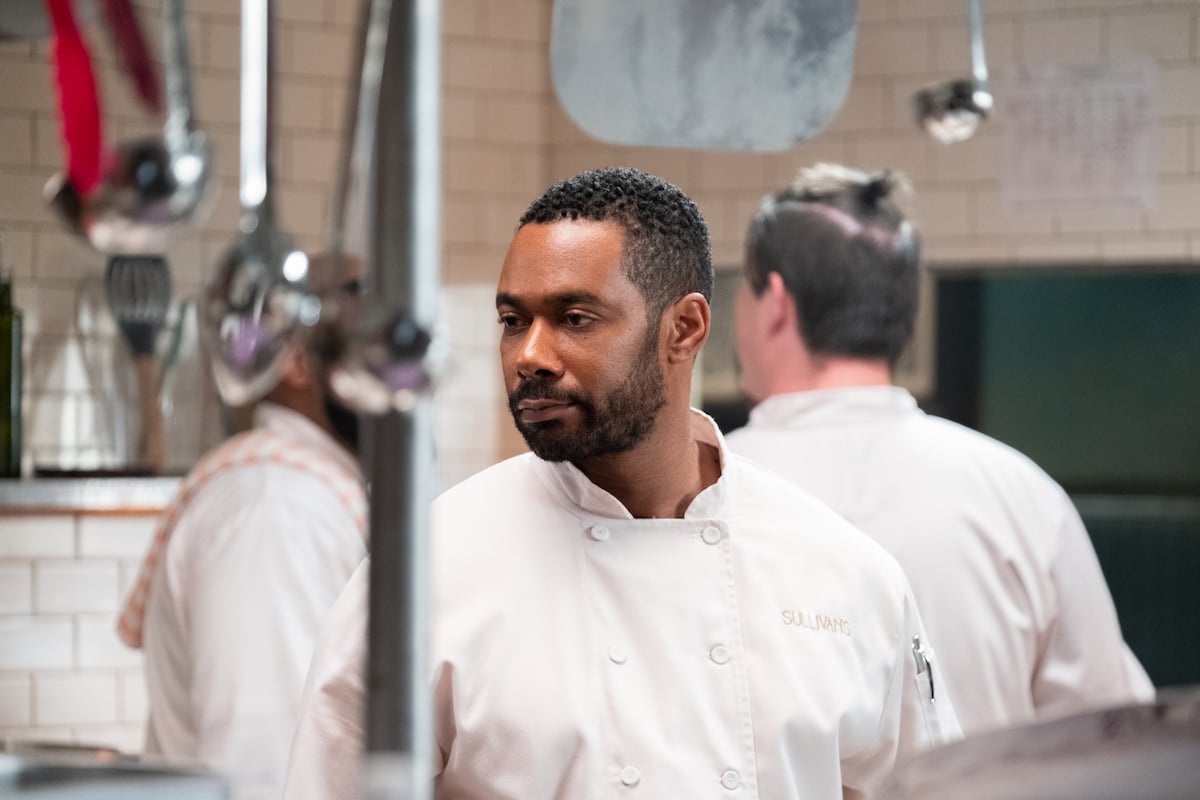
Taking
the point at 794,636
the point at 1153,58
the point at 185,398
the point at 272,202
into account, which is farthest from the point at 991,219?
the point at 272,202

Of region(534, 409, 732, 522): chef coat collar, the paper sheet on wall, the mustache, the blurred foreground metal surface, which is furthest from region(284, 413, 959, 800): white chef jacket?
the paper sheet on wall

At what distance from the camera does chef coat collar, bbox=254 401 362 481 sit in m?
2.42

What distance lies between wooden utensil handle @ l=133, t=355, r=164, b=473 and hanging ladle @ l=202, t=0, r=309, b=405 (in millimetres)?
3481

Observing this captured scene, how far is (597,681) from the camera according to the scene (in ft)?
4.93

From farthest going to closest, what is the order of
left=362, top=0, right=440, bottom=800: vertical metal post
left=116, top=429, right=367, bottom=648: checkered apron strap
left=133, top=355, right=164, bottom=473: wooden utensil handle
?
left=133, top=355, right=164, bottom=473: wooden utensil handle, left=116, top=429, right=367, bottom=648: checkered apron strap, left=362, top=0, right=440, bottom=800: vertical metal post

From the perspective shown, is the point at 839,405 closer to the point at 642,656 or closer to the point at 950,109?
the point at 950,109

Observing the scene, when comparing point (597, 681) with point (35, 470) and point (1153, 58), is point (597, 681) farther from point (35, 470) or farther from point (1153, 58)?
point (1153, 58)

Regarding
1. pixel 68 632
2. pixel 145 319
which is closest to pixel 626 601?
pixel 68 632

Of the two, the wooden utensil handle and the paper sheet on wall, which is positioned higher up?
the paper sheet on wall

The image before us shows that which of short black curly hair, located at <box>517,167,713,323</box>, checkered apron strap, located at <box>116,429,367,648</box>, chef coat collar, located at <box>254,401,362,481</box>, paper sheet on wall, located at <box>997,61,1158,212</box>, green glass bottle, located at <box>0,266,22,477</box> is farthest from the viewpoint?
paper sheet on wall, located at <box>997,61,1158,212</box>

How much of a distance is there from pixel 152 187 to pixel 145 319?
3646 millimetres

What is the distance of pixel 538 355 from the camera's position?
1.51 m

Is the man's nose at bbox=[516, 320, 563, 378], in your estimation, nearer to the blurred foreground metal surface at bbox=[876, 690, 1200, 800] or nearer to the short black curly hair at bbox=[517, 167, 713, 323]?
the short black curly hair at bbox=[517, 167, 713, 323]

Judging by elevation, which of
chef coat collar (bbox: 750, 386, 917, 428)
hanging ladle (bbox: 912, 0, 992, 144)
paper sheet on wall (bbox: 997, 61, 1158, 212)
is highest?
paper sheet on wall (bbox: 997, 61, 1158, 212)
